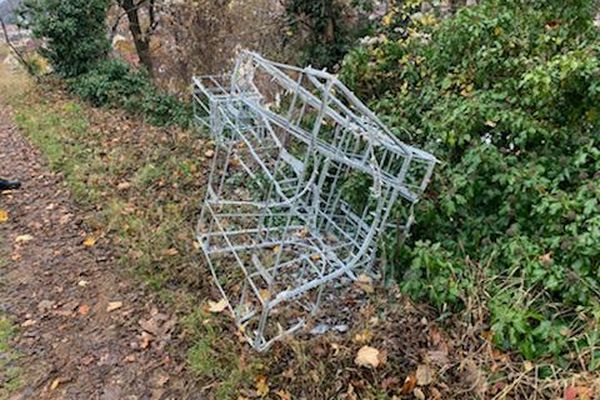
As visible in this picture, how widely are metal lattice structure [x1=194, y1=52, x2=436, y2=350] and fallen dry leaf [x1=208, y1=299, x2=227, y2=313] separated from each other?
0.06 meters

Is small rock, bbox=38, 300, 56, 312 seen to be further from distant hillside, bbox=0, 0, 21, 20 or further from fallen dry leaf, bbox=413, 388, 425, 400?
distant hillside, bbox=0, 0, 21, 20

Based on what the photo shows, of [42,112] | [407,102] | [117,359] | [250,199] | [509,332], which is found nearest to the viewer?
[509,332]

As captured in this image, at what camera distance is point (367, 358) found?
8.13 ft

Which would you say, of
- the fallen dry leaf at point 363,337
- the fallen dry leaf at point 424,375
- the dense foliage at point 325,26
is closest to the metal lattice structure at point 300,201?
the fallen dry leaf at point 363,337

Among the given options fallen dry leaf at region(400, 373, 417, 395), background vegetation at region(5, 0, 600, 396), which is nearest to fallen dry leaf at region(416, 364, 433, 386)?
fallen dry leaf at region(400, 373, 417, 395)

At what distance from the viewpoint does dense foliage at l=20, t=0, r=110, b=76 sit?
821cm

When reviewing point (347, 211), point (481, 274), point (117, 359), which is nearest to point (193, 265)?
point (117, 359)

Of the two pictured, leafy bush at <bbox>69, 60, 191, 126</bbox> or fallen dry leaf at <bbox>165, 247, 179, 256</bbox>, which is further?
leafy bush at <bbox>69, 60, 191, 126</bbox>

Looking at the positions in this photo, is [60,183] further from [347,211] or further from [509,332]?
[509,332]

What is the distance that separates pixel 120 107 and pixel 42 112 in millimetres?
1196

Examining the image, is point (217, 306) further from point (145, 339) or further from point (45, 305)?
point (45, 305)

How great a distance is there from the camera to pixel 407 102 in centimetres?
380

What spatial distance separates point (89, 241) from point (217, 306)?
1536mm

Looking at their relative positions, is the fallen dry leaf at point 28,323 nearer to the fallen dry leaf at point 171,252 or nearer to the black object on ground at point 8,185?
the fallen dry leaf at point 171,252
